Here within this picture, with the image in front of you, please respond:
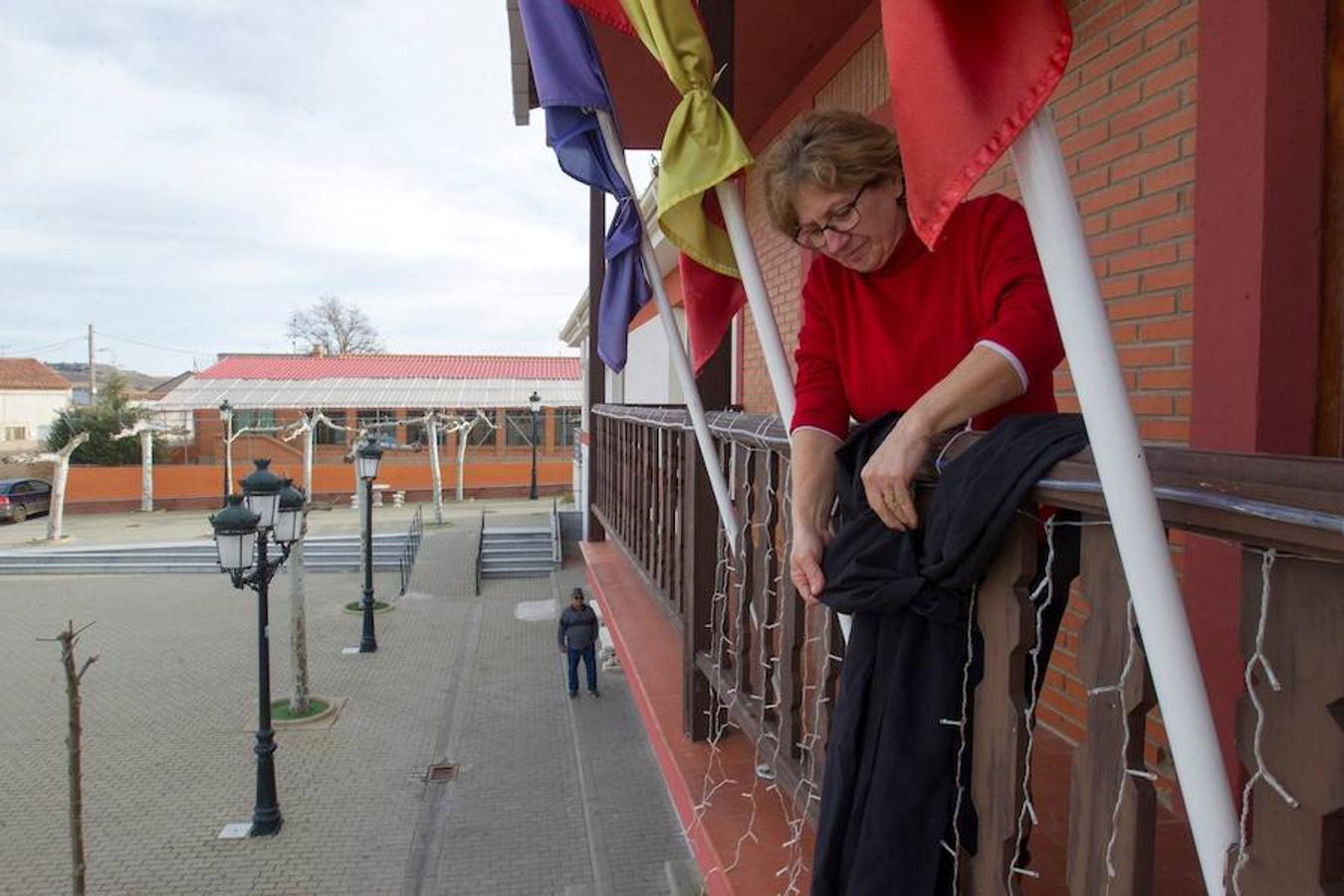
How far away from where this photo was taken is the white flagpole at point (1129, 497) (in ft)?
3.44

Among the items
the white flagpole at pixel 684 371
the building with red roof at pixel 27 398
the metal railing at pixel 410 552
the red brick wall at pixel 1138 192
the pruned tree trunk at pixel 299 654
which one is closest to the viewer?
the red brick wall at pixel 1138 192

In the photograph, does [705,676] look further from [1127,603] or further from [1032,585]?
[1127,603]

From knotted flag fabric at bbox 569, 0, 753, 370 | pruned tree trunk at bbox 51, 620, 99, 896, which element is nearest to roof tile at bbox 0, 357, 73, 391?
pruned tree trunk at bbox 51, 620, 99, 896

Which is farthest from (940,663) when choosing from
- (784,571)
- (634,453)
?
(634,453)

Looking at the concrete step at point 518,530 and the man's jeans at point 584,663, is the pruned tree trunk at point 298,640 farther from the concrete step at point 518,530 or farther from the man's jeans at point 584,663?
the concrete step at point 518,530

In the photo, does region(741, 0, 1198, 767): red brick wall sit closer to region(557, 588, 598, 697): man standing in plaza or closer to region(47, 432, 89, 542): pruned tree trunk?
region(557, 588, 598, 697): man standing in plaza

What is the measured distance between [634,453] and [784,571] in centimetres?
375

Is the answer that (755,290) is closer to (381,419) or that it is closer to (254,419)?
(381,419)

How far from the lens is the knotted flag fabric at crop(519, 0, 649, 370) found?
3064mm

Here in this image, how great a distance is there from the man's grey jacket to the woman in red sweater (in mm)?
11403

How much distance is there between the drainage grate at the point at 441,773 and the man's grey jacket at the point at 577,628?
2.39m

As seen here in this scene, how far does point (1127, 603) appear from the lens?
1.15 metres

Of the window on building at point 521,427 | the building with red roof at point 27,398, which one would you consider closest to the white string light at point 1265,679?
the window on building at point 521,427

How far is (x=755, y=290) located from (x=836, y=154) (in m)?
0.72
